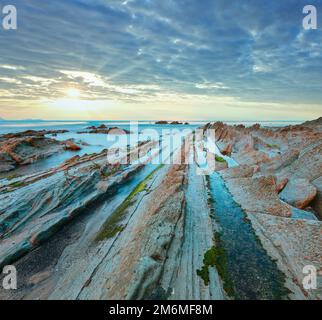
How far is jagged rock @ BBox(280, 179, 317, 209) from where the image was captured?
1436 cm

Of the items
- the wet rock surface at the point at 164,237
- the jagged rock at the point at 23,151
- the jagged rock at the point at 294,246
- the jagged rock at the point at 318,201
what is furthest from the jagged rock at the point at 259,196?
the jagged rock at the point at 23,151

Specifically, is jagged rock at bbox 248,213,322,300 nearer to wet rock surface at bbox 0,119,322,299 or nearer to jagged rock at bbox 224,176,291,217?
wet rock surface at bbox 0,119,322,299

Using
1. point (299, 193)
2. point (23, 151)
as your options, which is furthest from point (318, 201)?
point (23, 151)

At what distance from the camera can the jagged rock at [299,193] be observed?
14.4m

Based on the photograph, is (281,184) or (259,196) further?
(281,184)

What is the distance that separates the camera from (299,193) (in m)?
15.3

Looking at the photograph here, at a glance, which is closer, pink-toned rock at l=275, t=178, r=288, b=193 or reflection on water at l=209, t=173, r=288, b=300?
reflection on water at l=209, t=173, r=288, b=300

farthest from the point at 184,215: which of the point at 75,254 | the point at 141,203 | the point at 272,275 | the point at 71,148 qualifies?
the point at 71,148

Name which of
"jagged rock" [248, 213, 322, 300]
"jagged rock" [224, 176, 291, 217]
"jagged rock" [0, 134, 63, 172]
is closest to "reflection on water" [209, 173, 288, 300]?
"jagged rock" [248, 213, 322, 300]

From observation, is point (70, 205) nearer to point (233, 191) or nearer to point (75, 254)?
point (75, 254)

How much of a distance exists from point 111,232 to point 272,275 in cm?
816

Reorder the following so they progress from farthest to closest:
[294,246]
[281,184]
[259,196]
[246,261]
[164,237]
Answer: [281,184] → [259,196] → [164,237] → [294,246] → [246,261]

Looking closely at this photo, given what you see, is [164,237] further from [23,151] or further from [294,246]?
[23,151]
